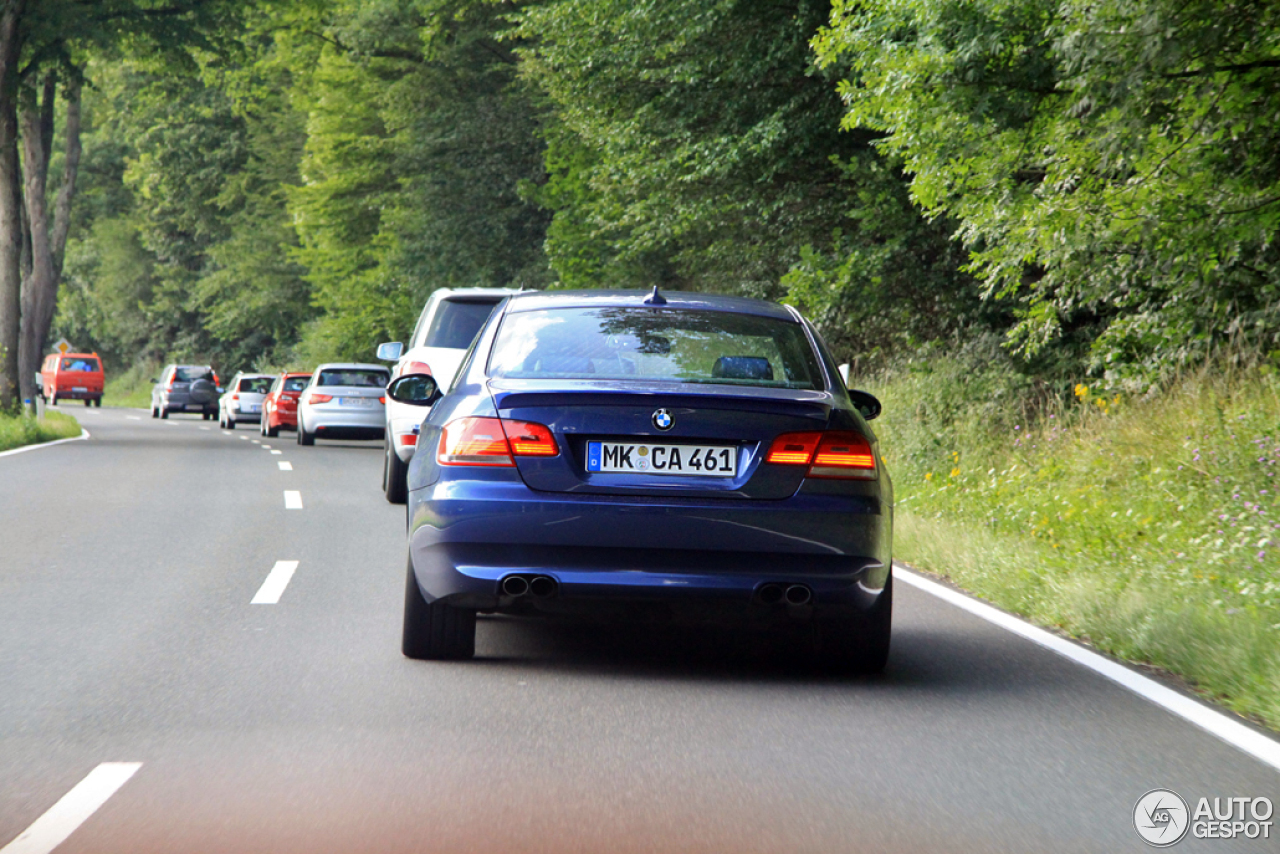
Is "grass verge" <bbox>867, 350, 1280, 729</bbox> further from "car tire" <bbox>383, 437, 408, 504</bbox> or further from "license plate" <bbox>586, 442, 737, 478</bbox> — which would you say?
"car tire" <bbox>383, 437, 408, 504</bbox>

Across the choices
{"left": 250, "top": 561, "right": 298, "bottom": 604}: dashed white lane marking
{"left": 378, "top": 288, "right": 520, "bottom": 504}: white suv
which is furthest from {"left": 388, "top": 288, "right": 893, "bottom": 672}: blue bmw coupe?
{"left": 378, "top": 288, "right": 520, "bottom": 504}: white suv

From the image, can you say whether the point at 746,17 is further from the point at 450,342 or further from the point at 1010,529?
the point at 1010,529

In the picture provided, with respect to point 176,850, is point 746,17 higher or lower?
higher

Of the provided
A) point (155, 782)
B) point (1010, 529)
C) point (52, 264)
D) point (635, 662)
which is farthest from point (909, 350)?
point (52, 264)

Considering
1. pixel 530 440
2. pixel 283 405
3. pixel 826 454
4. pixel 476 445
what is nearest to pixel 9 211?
pixel 283 405

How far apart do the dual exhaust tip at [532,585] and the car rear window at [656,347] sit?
882 mm

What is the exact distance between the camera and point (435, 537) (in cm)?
609

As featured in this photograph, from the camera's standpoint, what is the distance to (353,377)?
83.9 feet

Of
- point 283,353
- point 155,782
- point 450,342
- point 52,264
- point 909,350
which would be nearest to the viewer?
point 155,782

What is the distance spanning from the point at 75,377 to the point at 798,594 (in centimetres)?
6024

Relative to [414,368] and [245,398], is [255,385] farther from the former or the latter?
[414,368]

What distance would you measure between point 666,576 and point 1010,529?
6032 mm

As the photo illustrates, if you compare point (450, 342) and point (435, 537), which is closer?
point (435, 537)

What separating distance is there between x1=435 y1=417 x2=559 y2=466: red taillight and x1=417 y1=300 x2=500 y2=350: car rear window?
8729mm
